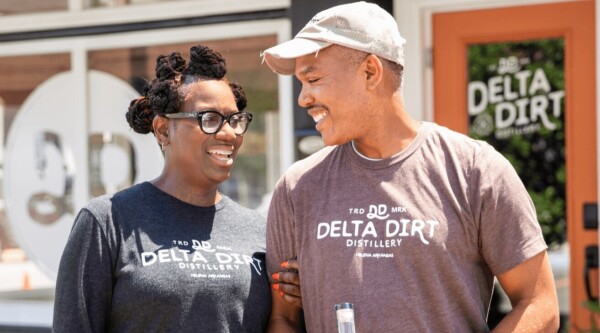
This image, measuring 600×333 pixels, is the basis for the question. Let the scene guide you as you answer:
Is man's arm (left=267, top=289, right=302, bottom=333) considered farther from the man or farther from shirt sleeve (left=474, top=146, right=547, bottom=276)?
shirt sleeve (left=474, top=146, right=547, bottom=276)

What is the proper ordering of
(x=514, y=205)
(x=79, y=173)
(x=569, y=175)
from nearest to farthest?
1. (x=514, y=205)
2. (x=569, y=175)
3. (x=79, y=173)

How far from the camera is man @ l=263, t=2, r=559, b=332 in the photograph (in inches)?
89.6

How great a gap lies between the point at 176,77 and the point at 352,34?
23.1 inches

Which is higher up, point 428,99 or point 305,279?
point 428,99

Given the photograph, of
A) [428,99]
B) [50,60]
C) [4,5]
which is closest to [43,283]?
[50,60]

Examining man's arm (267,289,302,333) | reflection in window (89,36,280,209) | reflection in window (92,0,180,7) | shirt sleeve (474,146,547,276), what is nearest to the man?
shirt sleeve (474,146,547,276)

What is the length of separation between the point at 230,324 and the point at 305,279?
9.9 inches

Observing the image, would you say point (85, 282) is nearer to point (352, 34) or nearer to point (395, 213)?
point (395, 213)

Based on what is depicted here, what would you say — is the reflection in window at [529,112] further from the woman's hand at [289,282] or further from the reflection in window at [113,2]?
the woman's hand at [289,282]

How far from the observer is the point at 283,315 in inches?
103

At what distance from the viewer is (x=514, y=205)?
226cm

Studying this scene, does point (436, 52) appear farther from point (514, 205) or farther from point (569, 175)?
point (514, 205)

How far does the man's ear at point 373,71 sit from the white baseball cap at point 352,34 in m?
0.02

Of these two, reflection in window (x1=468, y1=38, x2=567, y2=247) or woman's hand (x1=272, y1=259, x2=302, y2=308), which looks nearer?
woman's hand (x1=272, y1=259, x2=302, y2=308)
